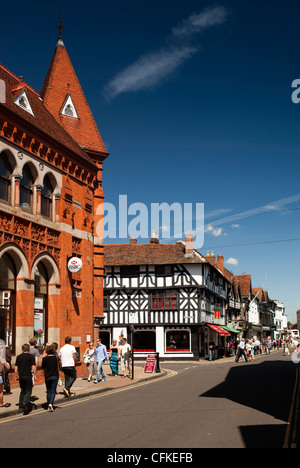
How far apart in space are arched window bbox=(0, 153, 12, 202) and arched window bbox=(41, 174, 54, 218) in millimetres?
2302

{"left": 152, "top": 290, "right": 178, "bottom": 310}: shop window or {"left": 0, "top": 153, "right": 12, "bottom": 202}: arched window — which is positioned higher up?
{"left": 0, "top": 153, "right": 12, "bottom": 202}: arched window

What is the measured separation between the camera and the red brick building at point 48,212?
17891 millimetres

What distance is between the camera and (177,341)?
44812 mm

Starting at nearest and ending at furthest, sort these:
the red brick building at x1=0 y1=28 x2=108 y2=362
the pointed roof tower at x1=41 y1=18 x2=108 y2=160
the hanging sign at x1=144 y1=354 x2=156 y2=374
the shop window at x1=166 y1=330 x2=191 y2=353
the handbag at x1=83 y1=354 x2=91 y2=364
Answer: the red brick building at x1=0 y1=28 x2=108 y2=362 → the handbag at x1=83 y1=354 x2=91 y2=364 → the pointed roof tower at x1=41 y1=18 x2=108 y2=160 → the hanging sign at x1=144 y1=354 x2=156 y2=374 → the shop window at x1=166 y1=330 x2=191 y2=353

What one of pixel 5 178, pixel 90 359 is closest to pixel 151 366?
pixel 90 359

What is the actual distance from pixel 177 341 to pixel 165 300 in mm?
3722

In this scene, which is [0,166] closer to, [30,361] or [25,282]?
[25,282]

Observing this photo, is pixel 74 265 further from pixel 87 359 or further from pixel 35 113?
pixel 35 113

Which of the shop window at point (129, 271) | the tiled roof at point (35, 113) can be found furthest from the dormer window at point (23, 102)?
the shop window at point (129, 271)

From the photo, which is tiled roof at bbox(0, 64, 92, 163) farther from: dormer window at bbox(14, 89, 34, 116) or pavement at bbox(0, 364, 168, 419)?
pavement at bbox(0, 364, 168, 419)

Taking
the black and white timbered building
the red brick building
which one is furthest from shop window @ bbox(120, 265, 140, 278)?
the red brick building

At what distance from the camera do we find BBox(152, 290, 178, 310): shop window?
147 feet

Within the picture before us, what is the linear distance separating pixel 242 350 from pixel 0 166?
23.3m

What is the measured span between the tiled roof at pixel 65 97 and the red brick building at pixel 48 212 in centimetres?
6
